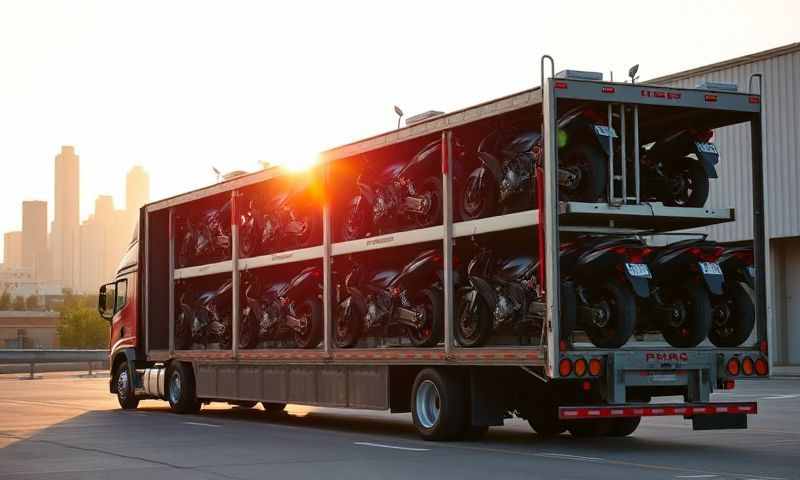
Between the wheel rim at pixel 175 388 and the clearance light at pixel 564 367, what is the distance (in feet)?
36.1

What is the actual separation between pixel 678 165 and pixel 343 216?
5079 mm

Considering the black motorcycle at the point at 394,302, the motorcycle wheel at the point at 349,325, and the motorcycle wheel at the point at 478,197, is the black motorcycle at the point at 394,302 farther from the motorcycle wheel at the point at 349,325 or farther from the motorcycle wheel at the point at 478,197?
the motorcycle wheel at the point at 478,197

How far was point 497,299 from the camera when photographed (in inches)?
611

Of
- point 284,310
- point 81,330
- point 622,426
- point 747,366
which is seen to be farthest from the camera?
point 81,330

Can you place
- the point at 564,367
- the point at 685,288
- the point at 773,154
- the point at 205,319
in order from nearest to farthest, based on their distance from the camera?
the point at 564,367 < the point at 685,288 < the point at 205,319 < the point at 773,154

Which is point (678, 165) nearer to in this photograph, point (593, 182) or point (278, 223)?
point (593, 182)

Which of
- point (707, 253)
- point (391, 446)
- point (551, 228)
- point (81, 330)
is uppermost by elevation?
point (551, 228)

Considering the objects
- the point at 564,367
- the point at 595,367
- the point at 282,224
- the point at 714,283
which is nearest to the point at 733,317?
the point at 714,283

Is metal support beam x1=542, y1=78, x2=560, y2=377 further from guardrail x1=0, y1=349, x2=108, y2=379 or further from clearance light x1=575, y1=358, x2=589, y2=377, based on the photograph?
guardrail x1=0, y1=349, x2=108, y2=379

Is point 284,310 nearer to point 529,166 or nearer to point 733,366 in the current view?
point 529,166

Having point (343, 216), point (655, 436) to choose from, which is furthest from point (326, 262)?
point (655, 436)

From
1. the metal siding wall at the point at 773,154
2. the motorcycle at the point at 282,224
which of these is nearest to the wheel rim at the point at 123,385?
the motorcycle at the point at 282,224

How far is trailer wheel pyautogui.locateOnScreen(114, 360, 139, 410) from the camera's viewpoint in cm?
2512

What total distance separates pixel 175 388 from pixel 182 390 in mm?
434
